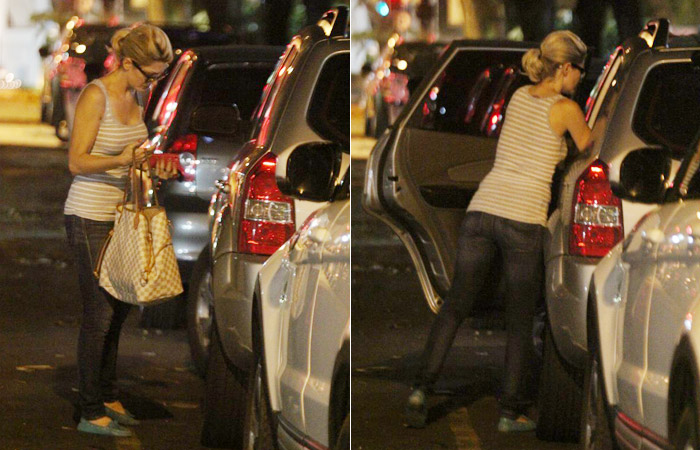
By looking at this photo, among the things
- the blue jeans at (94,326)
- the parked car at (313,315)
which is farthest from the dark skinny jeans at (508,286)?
the blue jeans at (94,326)

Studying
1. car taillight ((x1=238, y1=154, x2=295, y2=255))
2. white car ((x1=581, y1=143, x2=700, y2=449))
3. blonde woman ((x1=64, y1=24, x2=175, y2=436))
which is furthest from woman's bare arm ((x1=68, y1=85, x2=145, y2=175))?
white car ((x1=581, y1=143, x2=700, y2=449))

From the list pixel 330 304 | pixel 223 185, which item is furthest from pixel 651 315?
pixel 223 185

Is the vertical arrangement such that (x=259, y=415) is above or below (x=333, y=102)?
below

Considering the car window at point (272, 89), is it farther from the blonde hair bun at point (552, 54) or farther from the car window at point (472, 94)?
the blonde hair bun at point (552, 54)

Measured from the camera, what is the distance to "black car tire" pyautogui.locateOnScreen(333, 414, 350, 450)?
103 inches

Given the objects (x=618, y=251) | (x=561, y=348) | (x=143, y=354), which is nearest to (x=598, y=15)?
(x=618, y=251)

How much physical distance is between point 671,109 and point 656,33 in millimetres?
165

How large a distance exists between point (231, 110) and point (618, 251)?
4.20 feet

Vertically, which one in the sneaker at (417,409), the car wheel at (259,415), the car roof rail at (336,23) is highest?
the car roof rail at (336,23)

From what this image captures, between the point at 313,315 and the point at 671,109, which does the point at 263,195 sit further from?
the point at 671,109

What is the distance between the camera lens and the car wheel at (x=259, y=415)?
2867 mm

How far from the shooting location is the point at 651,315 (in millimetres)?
2104

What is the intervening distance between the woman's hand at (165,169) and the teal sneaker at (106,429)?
2.24 ft

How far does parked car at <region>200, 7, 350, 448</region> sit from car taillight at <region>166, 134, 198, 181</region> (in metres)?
0.13
